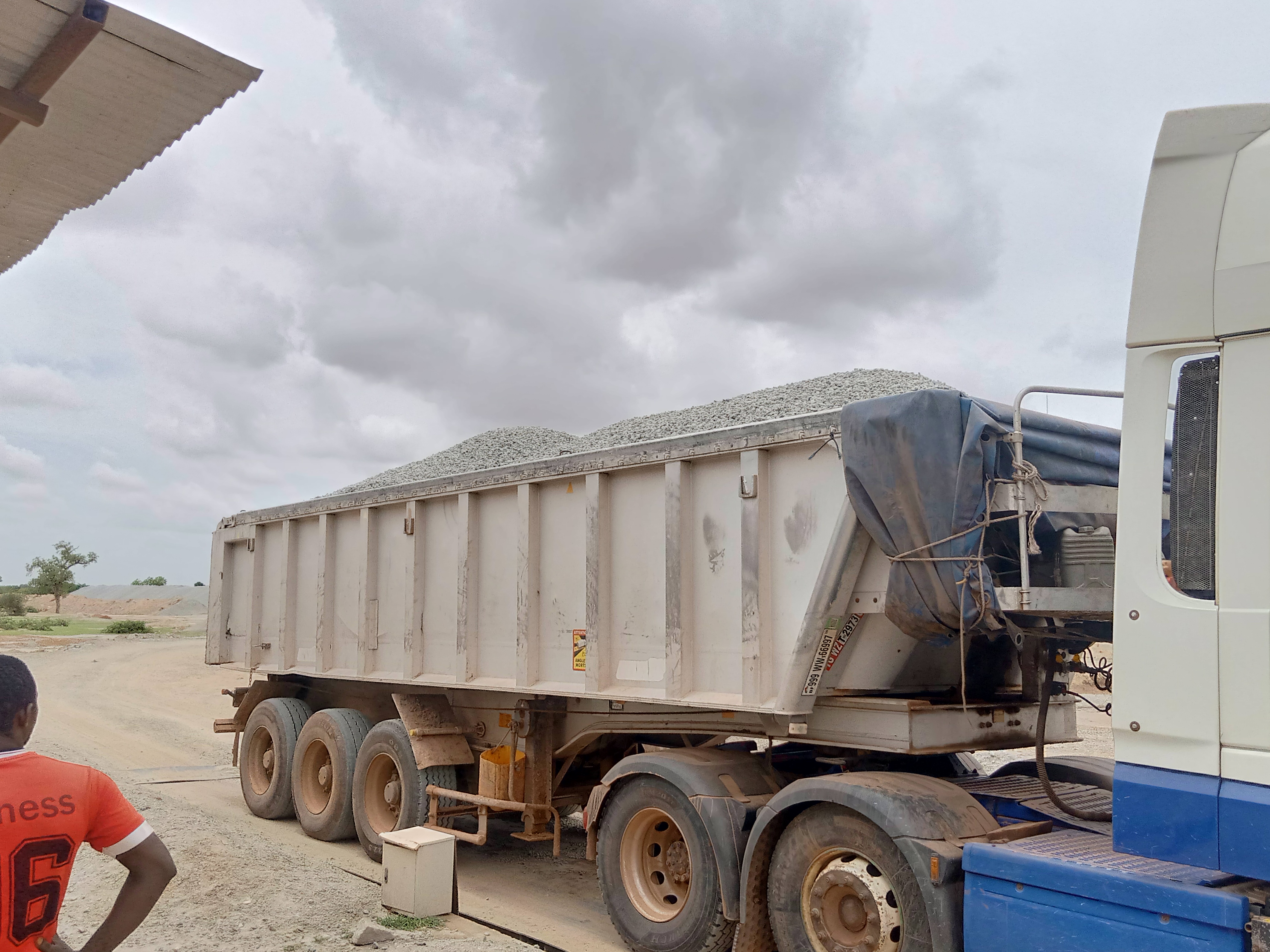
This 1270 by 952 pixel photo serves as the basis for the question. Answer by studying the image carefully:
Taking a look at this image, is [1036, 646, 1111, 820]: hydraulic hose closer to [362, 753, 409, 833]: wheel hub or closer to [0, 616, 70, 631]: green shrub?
[362, 753, 409, 833]: wheel hub

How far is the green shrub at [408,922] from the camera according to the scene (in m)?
6.15

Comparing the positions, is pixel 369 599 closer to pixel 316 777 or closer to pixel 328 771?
pixel 328 771

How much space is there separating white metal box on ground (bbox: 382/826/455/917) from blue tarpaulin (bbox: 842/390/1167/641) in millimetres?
3366

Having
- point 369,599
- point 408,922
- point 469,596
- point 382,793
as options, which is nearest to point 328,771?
point 382,793

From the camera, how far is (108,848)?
2613 mm

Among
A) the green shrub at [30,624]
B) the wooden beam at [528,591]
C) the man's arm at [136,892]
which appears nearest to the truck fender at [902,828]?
the wooden beam at [528,591]

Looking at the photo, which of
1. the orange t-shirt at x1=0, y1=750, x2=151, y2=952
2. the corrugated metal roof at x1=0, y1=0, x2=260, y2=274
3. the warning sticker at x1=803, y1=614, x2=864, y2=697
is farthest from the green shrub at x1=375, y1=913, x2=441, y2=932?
the corrugated metal roof at x1=0, y1=0, x2=260, y2=274

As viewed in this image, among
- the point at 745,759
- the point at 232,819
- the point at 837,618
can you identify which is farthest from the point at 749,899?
the point at 232,819

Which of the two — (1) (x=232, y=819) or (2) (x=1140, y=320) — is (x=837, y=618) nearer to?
(2) (x=1140, y=320)

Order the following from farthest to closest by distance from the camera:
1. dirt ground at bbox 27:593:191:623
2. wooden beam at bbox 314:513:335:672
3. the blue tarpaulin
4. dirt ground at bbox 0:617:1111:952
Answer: dirt ground at bbox 27:593:191:623
wooden beam at bbox 314:513:335:672
dirt ground at bbox 0:617:1111:952
the blue tarpaulin

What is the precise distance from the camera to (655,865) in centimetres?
604

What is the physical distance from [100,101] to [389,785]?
6.19 m

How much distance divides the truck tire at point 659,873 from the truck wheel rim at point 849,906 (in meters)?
0.63

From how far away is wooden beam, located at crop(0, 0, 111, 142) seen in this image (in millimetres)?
3139
